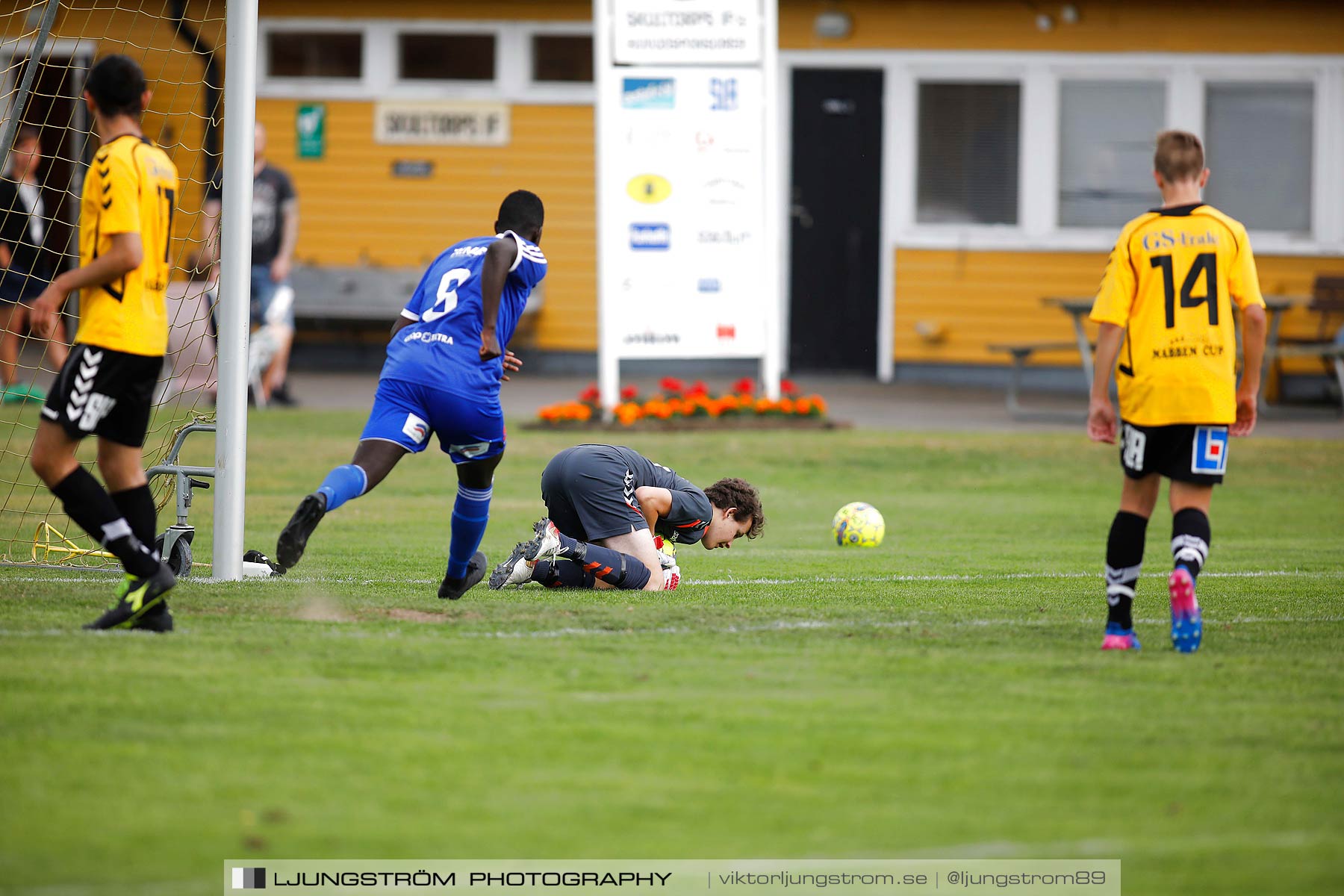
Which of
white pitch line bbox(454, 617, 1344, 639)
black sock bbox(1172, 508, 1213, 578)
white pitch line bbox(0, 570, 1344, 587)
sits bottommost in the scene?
white pitch line bbox(0, 570, 1344, 587)

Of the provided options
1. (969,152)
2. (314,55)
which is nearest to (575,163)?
(314,55)

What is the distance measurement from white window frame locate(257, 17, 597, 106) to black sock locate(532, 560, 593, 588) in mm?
12726

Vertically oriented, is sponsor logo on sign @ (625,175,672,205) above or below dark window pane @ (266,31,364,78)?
below

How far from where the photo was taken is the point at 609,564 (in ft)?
24.5

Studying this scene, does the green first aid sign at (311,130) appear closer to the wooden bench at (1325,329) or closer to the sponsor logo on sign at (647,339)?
the sponsor logo on sign at (647,339)

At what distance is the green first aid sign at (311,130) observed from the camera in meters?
19.8

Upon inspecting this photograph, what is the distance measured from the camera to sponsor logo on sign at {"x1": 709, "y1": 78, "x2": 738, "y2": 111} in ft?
50.5

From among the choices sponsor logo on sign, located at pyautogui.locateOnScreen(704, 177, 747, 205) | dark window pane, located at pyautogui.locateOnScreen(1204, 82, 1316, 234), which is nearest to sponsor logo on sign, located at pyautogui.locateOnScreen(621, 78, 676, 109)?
sponsor logo on sign, located at pyautogui.locateOnScreen(704, 177, 747, 205)

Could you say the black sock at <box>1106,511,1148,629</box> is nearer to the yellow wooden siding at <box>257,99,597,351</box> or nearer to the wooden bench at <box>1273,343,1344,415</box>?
the wooden bench at <box>1273,343,1344,415</box>

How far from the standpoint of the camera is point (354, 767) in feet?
14.3

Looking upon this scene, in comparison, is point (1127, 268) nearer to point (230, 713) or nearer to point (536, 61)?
point (230, 713)

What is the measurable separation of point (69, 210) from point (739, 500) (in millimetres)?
15830

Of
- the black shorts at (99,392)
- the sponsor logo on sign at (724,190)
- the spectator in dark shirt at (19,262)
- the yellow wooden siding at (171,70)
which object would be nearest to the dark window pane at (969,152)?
the sponsor logo on sign at (724,190)

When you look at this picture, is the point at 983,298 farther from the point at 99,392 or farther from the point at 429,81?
the point at 99,392
